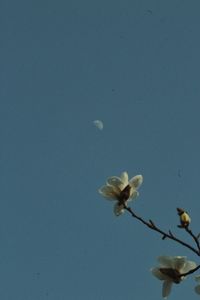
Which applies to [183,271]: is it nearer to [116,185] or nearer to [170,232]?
[170,232]

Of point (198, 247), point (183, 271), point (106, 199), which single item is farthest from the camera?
point (106, 199)

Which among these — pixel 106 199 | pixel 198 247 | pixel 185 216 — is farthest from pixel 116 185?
pixel 198 247

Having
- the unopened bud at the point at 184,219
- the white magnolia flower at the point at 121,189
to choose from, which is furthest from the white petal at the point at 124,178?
the unopened bud at the point at 184,219

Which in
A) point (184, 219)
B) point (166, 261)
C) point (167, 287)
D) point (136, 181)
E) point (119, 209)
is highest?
point (136, 181)

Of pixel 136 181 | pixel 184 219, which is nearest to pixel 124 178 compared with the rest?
pixel 136 181

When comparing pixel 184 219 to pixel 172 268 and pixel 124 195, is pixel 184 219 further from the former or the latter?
pixel 124 195

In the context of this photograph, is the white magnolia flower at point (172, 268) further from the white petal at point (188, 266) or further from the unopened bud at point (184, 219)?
the unopened bud at point (184, 219)
